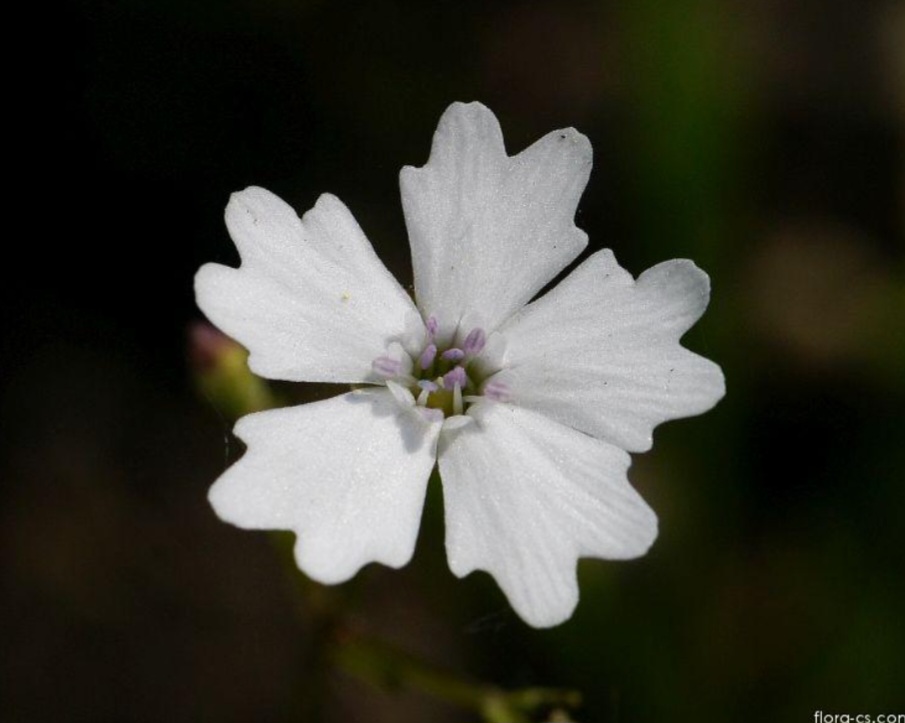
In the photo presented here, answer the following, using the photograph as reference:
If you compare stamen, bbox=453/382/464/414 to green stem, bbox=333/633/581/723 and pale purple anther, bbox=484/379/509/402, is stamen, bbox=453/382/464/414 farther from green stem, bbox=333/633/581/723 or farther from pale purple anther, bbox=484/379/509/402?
green stem, bbox=333/633/581/723

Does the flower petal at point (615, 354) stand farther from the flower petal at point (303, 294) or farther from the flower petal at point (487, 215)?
the flower petal at point (303, 294)

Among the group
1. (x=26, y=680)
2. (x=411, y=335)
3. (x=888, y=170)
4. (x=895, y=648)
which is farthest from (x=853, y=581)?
(x=26, y=680)

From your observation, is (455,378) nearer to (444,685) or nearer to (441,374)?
(441,374)

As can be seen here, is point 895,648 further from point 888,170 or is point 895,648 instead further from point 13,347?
point 13,347

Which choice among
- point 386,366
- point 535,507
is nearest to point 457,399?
point 386,366

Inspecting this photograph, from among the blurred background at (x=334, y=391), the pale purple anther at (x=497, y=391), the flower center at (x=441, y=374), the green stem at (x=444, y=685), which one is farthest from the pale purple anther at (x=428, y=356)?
the blurred background at (x=334, y=391)

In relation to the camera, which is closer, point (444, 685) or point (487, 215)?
point (487, 215)

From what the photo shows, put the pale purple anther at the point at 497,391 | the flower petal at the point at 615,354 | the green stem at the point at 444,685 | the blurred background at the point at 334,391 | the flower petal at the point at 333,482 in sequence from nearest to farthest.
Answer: the flower petal at the point at 333,482, the flower petal at the point at 615,354, the pale purple anther at the point at 497,391, the green stem at the point at 444,685, the blurred background at the point at 334,391

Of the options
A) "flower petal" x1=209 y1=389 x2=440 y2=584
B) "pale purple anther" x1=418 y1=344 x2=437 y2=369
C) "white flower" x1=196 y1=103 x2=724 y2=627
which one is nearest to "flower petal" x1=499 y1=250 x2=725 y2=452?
"white flower" x1=196 y1=103 x2=724 y2=627
